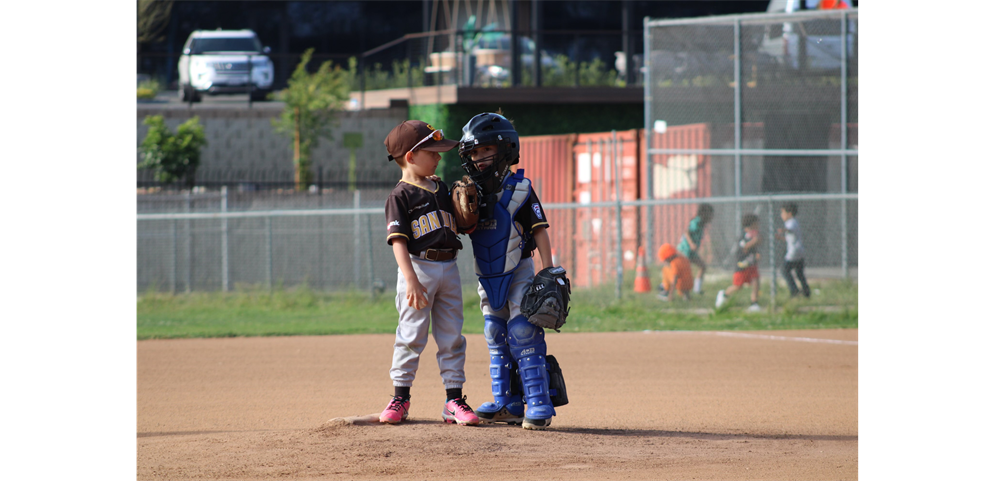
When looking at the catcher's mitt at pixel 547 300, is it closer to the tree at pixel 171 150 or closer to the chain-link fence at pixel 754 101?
the chain-link fence at pixel 754 101

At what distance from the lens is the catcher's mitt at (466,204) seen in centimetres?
545

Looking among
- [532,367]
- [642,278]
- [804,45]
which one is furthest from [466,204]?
[804,45]

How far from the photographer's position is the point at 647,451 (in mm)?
5363

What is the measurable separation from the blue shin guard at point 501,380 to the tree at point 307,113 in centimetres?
1538

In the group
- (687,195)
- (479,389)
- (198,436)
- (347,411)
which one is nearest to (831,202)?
(687,195)

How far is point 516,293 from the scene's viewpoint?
18.4 feet

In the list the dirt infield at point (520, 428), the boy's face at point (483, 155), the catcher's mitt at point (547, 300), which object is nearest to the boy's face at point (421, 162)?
the boy's face at point (483, 155)

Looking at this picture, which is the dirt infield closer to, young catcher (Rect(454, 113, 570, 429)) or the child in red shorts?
young catcher (Rect(454, 113, 570, 429))

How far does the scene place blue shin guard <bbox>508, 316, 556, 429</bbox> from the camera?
554 cm

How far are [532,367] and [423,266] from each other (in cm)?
87

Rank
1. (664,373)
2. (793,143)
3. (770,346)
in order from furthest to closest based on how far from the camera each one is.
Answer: (793,143)
(770,346)
(664,373)

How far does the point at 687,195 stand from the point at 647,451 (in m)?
10.3

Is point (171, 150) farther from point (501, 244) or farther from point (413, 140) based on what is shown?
point (501, 244)

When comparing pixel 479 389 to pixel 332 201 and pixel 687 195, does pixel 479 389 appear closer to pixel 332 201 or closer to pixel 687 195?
pixel 687 195
